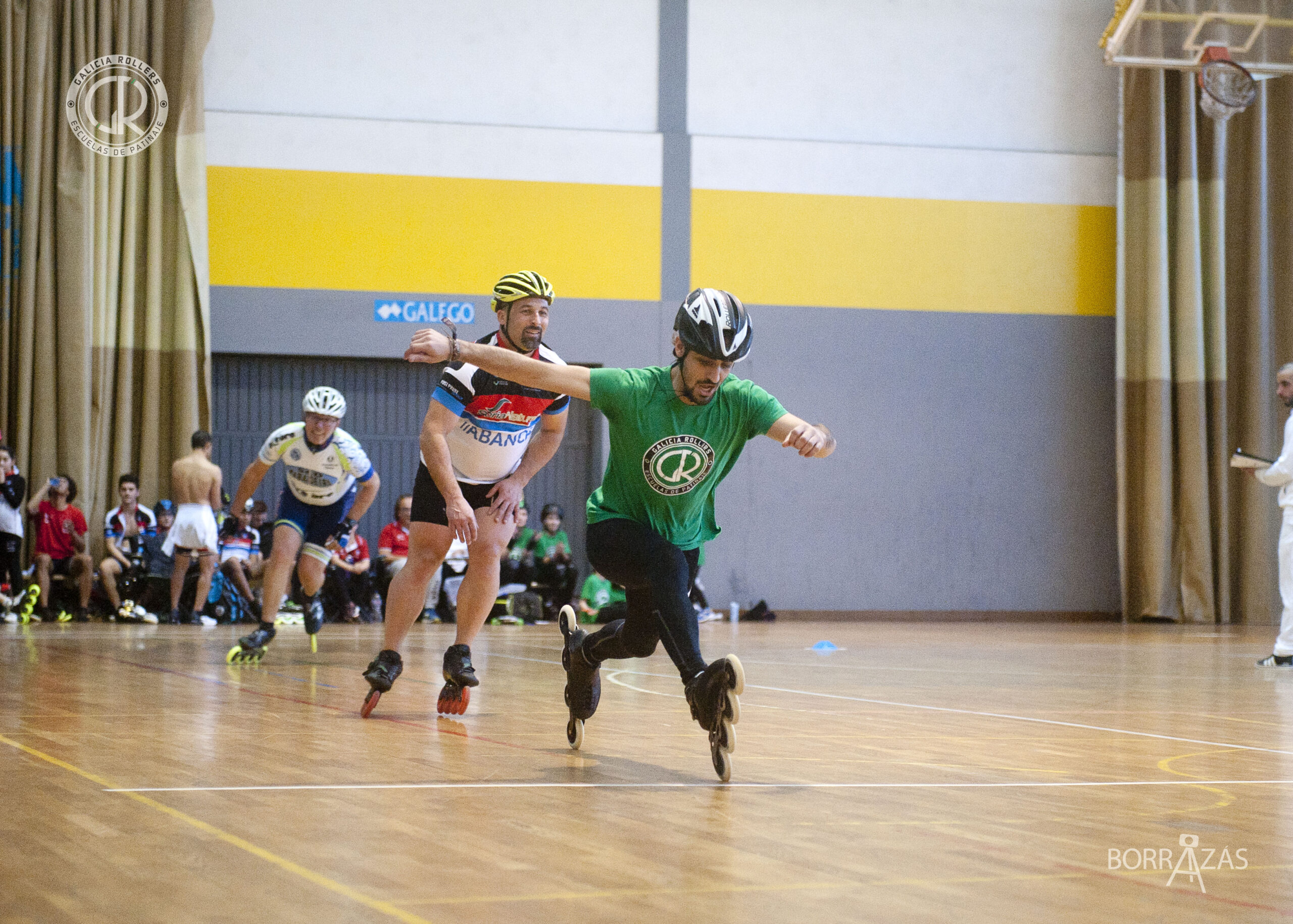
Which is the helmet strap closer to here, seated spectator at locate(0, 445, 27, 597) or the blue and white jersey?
the blue and white jersey

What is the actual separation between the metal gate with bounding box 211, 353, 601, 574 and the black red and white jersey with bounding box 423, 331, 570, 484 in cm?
1047

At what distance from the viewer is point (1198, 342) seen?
1711 centimetres


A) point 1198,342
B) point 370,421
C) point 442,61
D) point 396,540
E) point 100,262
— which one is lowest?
point 396,540

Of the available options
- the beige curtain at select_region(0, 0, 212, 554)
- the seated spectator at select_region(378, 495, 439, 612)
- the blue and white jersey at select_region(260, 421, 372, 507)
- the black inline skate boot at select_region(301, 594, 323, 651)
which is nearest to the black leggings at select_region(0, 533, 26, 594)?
the beige curtain at select_region(0, 0, 212, 554)

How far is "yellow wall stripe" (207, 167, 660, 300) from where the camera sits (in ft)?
52.1

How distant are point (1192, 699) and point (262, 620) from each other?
5.08 m

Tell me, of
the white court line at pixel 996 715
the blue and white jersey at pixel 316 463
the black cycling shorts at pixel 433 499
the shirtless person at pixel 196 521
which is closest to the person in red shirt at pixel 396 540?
the shirtless person at pixel 196 521

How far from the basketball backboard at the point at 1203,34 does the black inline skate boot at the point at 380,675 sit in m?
10.2

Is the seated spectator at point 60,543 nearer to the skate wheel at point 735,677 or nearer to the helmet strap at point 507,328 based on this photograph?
the helmet strap at point 507,328

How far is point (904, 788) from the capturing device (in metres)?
3.66

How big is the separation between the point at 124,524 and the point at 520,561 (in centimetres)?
417

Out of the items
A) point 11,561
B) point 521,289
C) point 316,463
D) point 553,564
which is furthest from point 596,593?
point 521,289

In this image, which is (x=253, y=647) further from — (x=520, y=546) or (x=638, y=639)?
(x=520, y=546)

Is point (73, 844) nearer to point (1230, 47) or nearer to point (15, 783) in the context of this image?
point (15, 783)
